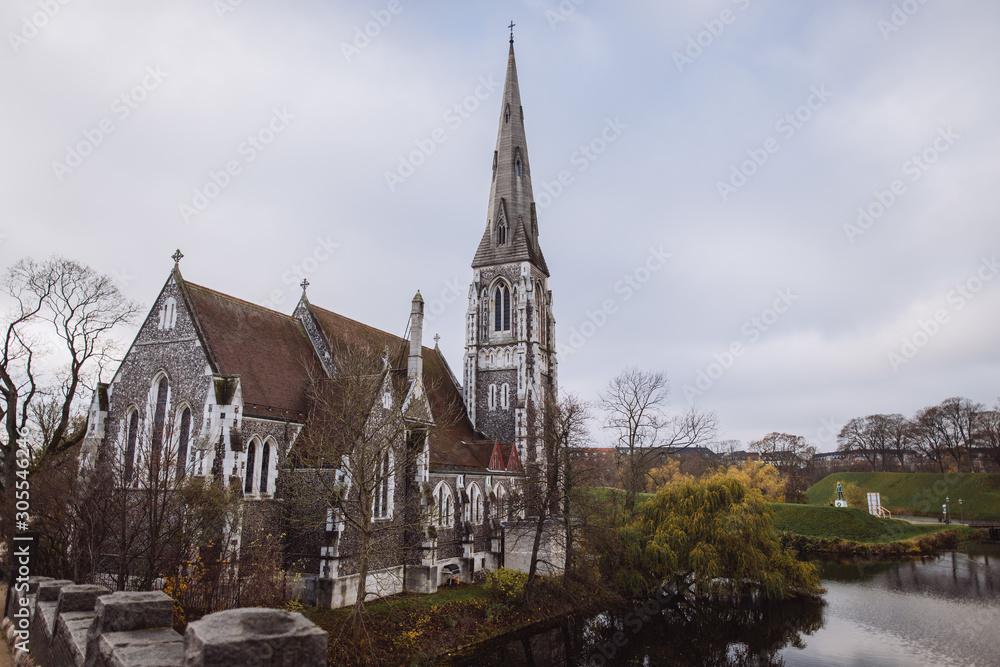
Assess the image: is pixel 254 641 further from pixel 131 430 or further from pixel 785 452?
pixel 785 452

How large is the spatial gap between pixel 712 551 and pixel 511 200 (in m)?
20.6

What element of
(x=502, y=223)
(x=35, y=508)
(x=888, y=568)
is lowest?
(x=888, y=568)

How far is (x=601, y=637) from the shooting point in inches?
765

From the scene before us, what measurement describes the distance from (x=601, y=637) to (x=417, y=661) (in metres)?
6.97

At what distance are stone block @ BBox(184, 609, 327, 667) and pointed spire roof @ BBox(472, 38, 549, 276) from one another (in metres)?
28.7

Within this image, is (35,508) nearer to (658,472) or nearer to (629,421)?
(629,421)

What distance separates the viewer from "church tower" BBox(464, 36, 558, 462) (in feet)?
99.2

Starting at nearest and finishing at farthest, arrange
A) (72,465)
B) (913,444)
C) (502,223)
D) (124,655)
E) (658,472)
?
(124,655) < (72,465) < (502,223) < (658,472) < (913,444)

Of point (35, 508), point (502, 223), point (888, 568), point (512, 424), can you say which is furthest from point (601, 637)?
point (888, 568)

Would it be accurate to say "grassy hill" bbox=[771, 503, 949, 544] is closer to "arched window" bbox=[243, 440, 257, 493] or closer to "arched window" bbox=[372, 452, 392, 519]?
"arched window" bbox=[372, 452, 392, 519]

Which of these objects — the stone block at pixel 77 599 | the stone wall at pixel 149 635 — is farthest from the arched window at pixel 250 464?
the stone block at pixel 77 599

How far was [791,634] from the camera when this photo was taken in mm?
19344

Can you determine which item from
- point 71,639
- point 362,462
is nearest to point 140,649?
point 71,639

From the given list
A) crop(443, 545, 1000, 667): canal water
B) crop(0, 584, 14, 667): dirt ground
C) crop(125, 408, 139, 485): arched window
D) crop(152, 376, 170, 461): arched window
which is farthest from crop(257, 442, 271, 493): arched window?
crop(443, 545, 1000, 667): canal water
